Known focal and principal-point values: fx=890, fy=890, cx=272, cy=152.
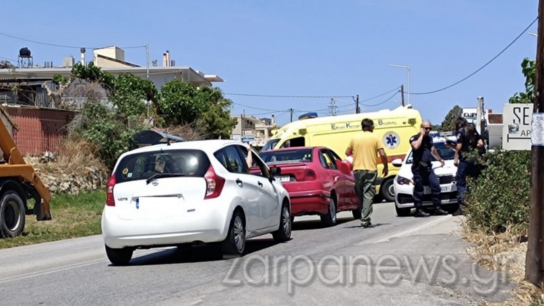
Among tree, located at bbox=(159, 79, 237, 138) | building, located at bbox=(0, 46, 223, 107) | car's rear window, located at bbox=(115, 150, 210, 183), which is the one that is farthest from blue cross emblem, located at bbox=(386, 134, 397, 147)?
building, located at bbox=(0, 46, 223, 107)

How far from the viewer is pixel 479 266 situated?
9.93 m

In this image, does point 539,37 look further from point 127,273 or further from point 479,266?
point 127,273

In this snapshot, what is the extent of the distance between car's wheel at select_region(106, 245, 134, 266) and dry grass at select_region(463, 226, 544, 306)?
178 inches

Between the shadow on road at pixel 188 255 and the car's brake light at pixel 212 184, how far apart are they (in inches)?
35.3

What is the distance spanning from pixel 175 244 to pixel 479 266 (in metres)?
3.97

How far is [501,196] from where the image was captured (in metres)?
11.8

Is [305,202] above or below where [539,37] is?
below

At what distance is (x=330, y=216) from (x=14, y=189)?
6.89 metres

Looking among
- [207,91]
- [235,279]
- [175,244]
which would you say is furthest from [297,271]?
[207,91]

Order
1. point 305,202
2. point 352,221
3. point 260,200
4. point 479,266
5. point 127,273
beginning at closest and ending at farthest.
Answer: point 479,266
point 127,273
point 260,200
point 305,202
point 352,221

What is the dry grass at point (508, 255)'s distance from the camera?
8.11 meters

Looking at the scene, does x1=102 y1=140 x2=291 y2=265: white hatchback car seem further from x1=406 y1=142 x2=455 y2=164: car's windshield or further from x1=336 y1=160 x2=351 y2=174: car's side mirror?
x1=406 y1=142 x2=455 y2=164: car's windshield

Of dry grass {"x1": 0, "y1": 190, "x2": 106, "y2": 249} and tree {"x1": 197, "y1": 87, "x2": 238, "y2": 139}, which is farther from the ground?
tree {"x1": 197, "y1": 87, "x2": 238, "y2": 139}

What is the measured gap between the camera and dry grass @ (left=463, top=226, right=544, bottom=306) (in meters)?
8.11
